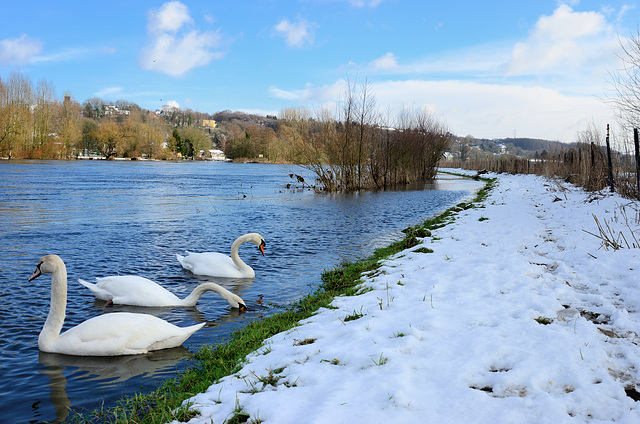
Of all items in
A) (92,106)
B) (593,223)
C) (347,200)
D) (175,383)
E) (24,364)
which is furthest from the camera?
(92,106)

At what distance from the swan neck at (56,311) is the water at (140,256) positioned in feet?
0.74

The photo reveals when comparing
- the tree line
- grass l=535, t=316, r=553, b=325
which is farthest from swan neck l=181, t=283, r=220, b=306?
the tree line

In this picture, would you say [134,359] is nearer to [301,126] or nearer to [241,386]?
[241,386]

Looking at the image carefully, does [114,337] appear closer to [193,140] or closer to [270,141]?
[270,141]

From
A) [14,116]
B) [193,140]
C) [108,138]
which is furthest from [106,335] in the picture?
[193,140]

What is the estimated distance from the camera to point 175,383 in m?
4.41

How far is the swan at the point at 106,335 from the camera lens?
503 cm

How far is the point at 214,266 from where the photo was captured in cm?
887

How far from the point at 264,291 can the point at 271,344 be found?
3.14m

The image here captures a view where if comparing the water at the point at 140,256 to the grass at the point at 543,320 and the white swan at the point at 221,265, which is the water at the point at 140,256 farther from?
the grass at the point at 543,320

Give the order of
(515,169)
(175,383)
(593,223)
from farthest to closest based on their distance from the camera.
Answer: (515,169), (593,223), (175,383)

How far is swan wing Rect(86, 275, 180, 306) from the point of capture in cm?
686

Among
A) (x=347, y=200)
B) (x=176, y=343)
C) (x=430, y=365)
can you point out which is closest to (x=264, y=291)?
(x=176, y=343)

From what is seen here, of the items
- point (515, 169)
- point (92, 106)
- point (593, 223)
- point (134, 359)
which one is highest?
point (92, 106)
